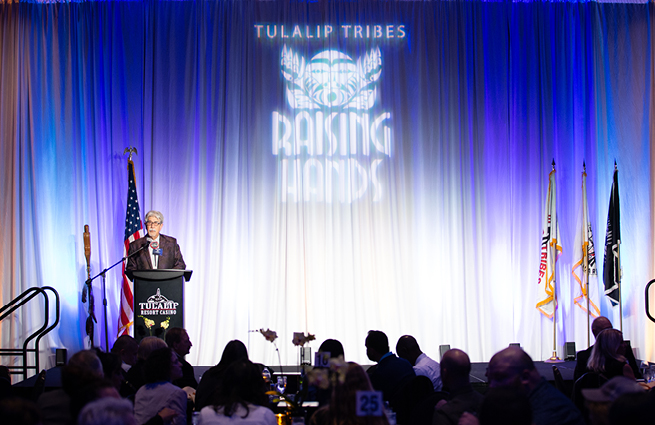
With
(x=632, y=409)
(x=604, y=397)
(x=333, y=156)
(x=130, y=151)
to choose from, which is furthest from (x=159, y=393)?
(x=333, y=156)

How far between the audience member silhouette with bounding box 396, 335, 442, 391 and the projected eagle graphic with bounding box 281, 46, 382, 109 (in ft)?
16.6

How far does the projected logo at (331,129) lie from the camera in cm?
981

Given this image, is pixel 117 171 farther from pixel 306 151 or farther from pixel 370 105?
pixel 370 105

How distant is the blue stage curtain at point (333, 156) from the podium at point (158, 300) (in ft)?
7.11

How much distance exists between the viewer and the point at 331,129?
32.6 feet

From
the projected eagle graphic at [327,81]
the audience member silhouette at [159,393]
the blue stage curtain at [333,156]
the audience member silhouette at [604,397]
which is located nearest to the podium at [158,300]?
the blue stage curtain at [333,156]

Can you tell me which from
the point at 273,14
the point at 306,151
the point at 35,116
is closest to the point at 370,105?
the point at 306,151

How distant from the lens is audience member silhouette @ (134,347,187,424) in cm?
382

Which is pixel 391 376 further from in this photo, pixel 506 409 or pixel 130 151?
pixel 130 151

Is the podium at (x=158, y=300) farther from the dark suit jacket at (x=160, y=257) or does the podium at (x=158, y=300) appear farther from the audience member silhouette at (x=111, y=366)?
the audience member silhouette at (x=111, y=366)

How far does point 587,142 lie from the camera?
9938mm

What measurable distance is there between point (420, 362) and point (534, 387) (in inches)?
82.0

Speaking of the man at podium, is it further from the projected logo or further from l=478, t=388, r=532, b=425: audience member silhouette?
l=478, t=388, r=532, b=425: audience member silhouette

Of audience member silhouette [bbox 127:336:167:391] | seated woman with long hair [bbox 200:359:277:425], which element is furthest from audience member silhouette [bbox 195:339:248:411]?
seated woman with long hair [bbox 200:359:277:425]
